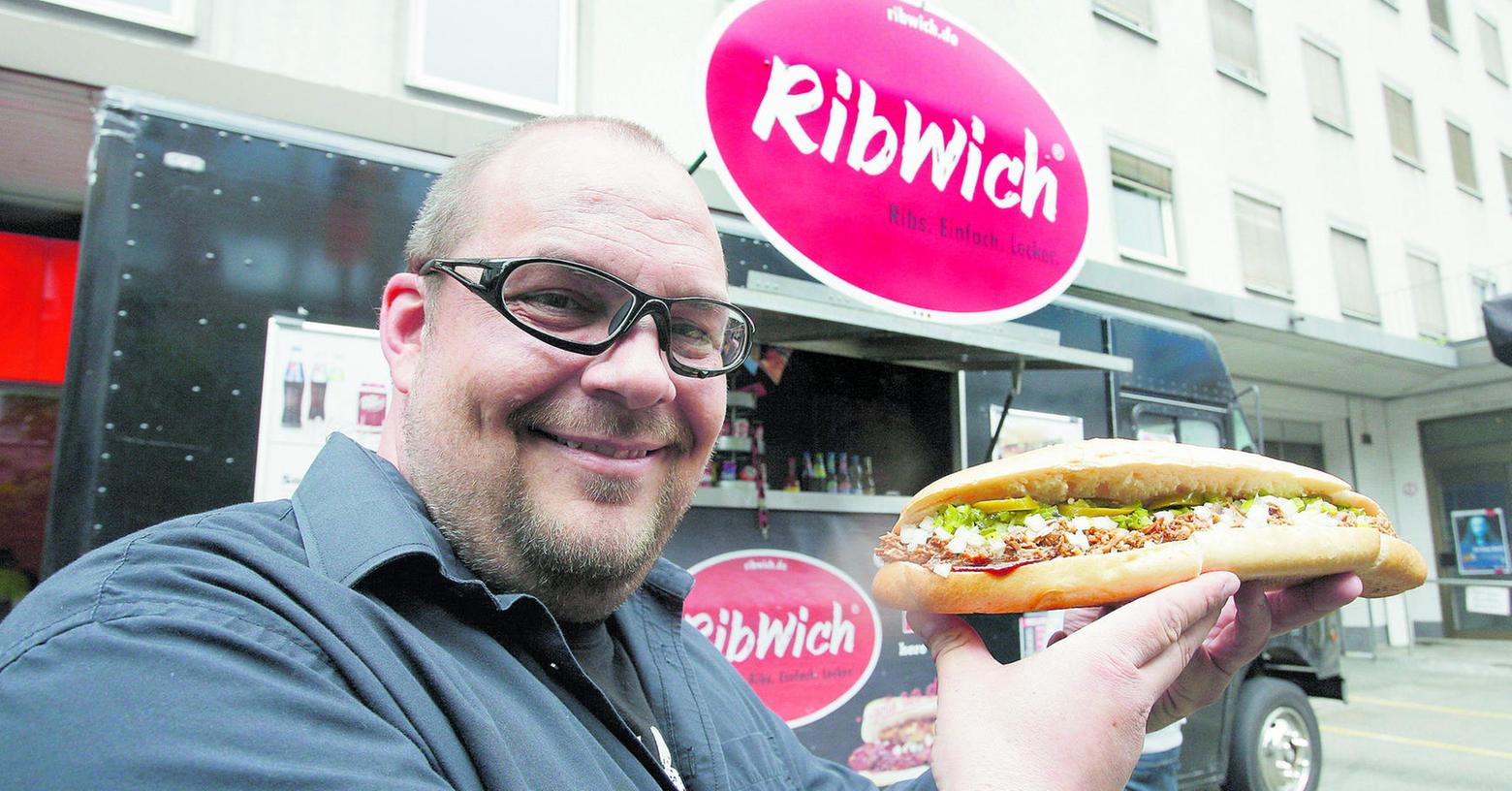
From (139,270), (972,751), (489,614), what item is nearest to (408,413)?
(489,614)

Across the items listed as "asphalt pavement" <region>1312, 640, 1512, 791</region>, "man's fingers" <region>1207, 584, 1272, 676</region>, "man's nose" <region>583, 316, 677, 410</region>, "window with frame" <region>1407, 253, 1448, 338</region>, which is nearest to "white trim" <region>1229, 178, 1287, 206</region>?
"window with frame" <region>1407, 253, 1448, 338</region>

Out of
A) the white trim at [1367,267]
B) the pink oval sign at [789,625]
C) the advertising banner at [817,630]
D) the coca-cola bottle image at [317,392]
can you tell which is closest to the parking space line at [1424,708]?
the white trim at [1367,267]

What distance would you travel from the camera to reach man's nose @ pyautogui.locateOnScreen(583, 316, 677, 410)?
4.25 ft

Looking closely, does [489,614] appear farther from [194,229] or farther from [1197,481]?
[194,229]

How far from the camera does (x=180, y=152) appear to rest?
2543 mm

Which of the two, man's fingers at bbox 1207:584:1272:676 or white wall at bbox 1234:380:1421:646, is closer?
man's fingers at bbox 1207:584:1272:676

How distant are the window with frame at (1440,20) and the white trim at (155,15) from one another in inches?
892

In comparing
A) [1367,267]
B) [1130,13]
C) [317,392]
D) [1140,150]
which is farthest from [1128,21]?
[317,392]

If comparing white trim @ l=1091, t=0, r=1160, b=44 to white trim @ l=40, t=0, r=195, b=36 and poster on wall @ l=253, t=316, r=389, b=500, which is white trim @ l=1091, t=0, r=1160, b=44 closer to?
white trim @ l=40, t=0, r=195, b=36

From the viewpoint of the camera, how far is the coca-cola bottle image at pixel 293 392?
2.58 m

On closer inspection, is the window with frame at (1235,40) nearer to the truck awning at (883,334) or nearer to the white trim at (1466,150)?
the white trim at (1466,150)

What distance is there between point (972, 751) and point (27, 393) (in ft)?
17.1

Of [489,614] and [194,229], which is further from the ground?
[194,229]

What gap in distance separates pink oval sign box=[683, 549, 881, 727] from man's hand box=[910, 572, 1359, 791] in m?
1.60
